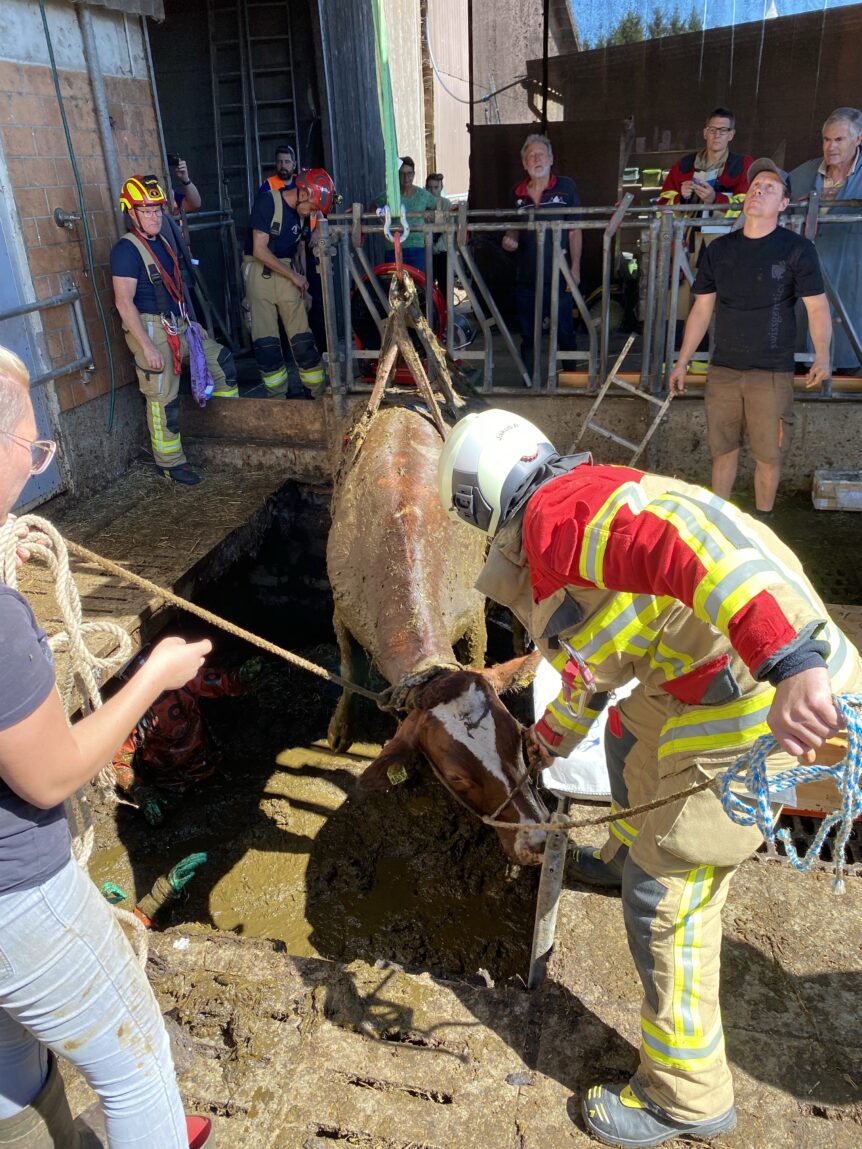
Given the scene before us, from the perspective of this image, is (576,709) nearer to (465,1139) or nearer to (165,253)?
(465,1139)

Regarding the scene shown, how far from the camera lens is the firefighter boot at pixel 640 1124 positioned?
8.29ft

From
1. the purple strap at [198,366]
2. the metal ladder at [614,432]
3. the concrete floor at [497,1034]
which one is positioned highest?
the purple strap at [198,366]

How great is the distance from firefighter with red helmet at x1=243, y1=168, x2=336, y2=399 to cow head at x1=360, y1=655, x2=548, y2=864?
15.5ft

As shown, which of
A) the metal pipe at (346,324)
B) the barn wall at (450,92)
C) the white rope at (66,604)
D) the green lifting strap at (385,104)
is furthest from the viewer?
the barn wall at (450,92)

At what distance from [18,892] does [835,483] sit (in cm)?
592

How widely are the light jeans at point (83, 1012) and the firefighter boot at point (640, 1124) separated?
1.21 metres

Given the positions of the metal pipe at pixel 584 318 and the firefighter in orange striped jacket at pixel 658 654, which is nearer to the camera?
the firefighter in orange striped jacket at pixel 658 654

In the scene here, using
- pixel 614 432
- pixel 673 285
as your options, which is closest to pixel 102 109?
pixel 673 285

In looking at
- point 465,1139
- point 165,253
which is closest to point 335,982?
point 465,1139

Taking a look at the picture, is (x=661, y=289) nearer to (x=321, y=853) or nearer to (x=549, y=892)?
(x=321, y=853)

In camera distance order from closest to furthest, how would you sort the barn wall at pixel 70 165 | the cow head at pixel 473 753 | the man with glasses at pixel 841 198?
the cow head at pixel 473 753 → the man with glasses at pixel 841 198 → the barn wall at pixel 70 165

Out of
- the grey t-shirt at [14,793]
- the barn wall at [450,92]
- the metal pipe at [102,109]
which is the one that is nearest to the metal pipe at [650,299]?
the metal pipe at [102,109]

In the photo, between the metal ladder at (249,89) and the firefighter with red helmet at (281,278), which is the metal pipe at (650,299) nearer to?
the firefighter with red helmet at (281,278)

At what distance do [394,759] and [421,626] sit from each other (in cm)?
93
